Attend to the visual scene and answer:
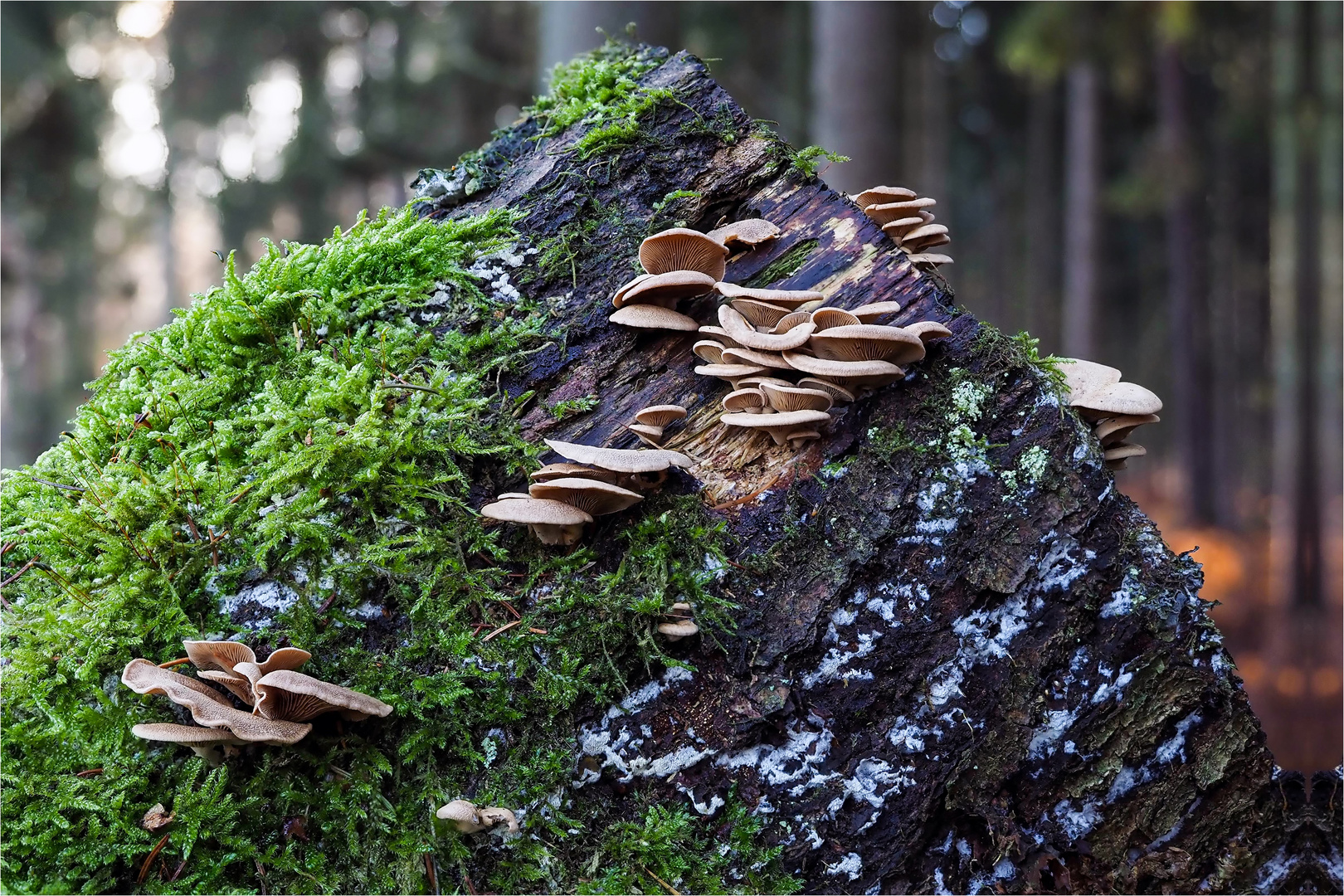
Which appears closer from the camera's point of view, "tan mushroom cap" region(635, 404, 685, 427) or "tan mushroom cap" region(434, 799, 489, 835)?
"tan mushroom cap" region(434, 799, 489, 835)

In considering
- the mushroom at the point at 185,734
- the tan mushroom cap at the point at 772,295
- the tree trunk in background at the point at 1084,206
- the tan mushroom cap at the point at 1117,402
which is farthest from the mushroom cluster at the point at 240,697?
the tree trunk in background at the point at 1084,206

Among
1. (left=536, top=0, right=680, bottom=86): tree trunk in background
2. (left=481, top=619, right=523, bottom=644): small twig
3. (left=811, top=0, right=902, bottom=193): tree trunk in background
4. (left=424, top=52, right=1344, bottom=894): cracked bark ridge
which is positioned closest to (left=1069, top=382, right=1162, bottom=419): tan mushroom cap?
(left=424, top=52, right=1344, bottom=894): cracked bark ridge

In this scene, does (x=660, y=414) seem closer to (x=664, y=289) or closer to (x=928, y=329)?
(x=664, y=289)

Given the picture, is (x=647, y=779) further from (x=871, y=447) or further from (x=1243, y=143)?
(x=1243, y=143)

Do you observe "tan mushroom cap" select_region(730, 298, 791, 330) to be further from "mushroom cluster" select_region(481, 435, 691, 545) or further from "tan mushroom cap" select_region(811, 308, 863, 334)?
"mushroom cluster" select_region(481, 435, 691, 545)

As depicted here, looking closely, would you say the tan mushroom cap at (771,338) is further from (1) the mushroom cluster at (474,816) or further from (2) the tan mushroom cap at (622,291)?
(1) the mushroom cluster at (474,816)

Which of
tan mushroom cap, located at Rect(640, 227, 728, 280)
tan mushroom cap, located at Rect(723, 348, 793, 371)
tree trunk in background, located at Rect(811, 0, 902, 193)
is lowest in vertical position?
tan mushroom cap, located at Rect(723, 348, 793, 371)

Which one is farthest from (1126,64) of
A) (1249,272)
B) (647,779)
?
(1249,272)

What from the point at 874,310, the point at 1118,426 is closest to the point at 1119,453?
the point at 1118,426
